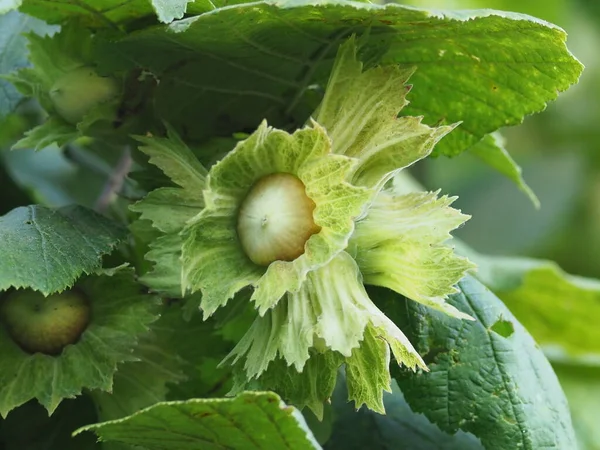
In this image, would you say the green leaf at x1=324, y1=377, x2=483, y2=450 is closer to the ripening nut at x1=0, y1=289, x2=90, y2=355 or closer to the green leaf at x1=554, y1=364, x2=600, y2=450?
the ripening nut at x1=0, y1=289, x2=90, y2=355

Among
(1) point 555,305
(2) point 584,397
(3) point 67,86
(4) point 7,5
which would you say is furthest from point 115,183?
(2) point 584,397

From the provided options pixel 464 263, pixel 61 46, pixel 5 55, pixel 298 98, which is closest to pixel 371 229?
pixel 464 263

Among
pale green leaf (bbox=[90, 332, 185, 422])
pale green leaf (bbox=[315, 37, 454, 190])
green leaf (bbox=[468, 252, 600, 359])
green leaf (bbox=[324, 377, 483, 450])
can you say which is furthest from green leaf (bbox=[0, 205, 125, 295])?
green leaf (bbox=[468, 252, 600, 359])

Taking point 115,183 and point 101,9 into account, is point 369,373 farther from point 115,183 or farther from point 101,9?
point 115,183

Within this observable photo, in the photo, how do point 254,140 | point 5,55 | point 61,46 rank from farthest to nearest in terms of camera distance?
point 5,55, point 61,46, point 254,140

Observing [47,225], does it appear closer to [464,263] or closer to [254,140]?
[254,140]

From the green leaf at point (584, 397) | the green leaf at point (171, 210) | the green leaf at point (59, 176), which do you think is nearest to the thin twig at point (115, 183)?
the green leaf at point (59, 176)
